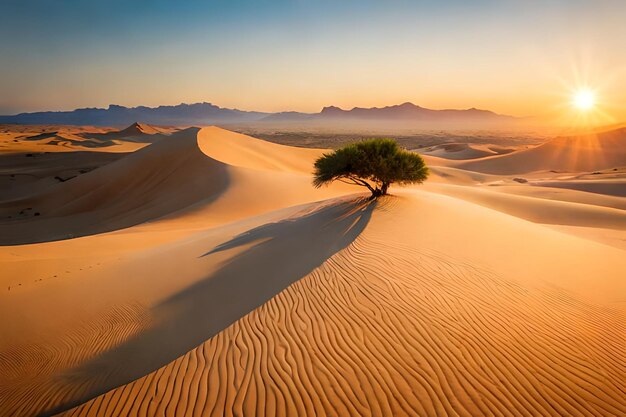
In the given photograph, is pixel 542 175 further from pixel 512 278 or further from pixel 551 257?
pixel 512 278

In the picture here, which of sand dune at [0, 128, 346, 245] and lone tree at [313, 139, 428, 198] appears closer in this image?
lone tree at [313, 139, 428, 198]

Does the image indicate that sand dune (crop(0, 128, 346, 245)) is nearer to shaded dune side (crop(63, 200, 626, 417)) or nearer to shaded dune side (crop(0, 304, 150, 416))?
shaded dune side (crop(0, 304, 150, 416))

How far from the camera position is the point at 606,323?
17.2 ft

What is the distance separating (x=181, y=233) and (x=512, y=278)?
12049mm

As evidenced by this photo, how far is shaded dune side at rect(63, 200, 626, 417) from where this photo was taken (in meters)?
3.61

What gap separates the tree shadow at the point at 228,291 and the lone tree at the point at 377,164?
5.67 ft

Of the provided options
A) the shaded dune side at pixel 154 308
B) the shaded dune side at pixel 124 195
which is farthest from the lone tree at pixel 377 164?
the shaded dune side at pixel 124 195

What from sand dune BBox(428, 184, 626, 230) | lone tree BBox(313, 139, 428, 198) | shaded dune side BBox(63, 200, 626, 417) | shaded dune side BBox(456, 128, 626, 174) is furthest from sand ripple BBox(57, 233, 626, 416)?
shaded dune side BBox(456, 128, 626, 174)

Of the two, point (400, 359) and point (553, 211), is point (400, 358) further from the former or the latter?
point (553, 211)

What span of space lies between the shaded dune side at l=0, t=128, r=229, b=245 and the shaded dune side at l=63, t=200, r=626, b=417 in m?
16.4

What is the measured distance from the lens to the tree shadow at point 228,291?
4.80 metres

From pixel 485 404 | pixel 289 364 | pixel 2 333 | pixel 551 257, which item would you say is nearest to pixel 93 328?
pixel 2 333

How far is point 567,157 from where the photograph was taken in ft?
155

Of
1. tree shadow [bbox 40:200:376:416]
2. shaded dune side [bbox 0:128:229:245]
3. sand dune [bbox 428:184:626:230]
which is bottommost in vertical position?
shaded dune side [bbox 0:128:229:245]
